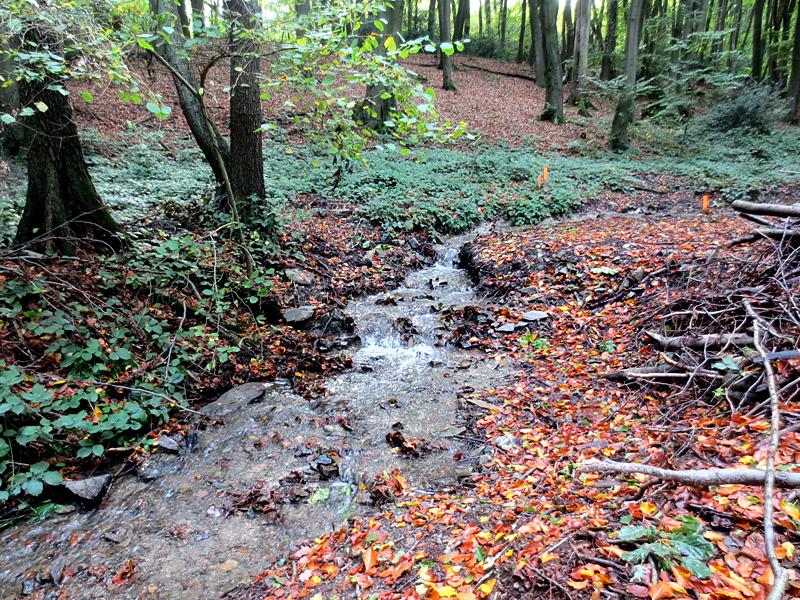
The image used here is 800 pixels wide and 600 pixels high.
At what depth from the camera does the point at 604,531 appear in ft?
7.04

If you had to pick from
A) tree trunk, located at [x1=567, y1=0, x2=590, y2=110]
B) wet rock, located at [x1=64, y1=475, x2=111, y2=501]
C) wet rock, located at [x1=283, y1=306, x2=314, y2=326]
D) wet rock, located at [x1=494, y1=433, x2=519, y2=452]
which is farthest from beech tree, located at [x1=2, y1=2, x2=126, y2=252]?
tree trunk, located at [x1=567, y1=0, x2=590, y2=110]

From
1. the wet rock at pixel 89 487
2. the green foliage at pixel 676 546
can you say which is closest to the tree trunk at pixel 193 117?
the wet rock at pixel 89 487

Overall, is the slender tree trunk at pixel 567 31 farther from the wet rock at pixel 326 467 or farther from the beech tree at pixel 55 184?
Result: the wet rock at pixel 326 467

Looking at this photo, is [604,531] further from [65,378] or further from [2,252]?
[2,252]

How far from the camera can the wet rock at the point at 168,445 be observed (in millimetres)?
4086

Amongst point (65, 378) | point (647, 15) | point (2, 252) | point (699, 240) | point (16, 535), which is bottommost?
point (16, 535)

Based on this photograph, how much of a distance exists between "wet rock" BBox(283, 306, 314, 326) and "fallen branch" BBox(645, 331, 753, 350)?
14.9 ft

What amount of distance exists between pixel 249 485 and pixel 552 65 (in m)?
20.9

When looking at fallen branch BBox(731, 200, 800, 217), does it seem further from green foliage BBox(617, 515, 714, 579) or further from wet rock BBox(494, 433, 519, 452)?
green foliage BBox(617, 515, 714, 579)

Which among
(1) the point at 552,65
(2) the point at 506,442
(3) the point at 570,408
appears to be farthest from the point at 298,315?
(1) the point at 552,65

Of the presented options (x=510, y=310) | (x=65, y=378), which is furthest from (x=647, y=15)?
(x=65, y=378)

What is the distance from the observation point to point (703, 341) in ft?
12.6

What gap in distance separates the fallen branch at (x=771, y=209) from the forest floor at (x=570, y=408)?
364 millimetres

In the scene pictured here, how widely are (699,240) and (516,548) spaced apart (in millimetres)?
6268
